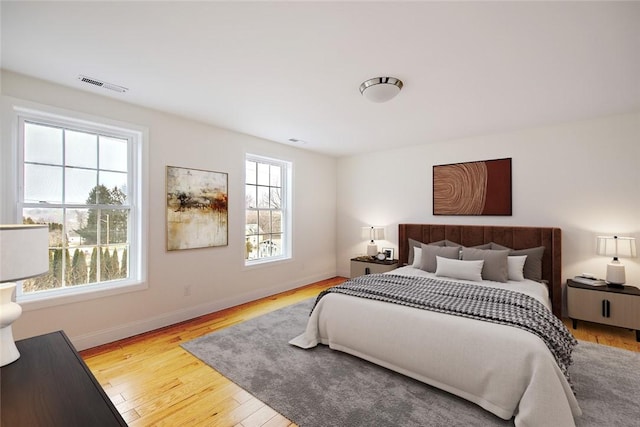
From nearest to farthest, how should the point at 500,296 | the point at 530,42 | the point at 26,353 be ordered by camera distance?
the point at 26,353 < the point at 530,42 < the point at 500,296

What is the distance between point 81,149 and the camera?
285cm

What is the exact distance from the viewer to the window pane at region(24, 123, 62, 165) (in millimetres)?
2548

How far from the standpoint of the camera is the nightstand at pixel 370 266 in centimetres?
455

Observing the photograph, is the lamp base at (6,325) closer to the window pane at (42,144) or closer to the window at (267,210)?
the window pane at (42,144)

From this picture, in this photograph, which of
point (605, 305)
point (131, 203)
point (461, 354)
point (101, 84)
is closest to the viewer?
Answer: point (461, 354)

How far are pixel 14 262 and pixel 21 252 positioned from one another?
1.7 inches

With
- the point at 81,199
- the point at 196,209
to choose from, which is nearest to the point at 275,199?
the point at 196,209

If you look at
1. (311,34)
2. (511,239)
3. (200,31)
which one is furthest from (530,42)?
(511,239)

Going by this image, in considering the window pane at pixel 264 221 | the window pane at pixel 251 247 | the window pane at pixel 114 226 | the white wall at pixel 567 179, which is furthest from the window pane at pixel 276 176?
the window pane at pixel 114 226

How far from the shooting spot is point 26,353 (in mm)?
1366

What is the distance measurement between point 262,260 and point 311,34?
3380 mm

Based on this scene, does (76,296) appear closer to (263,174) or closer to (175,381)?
(175,381)

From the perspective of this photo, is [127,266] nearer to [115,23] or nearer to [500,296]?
[115,23]

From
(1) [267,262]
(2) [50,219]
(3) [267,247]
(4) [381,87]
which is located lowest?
(1) [267,262]
